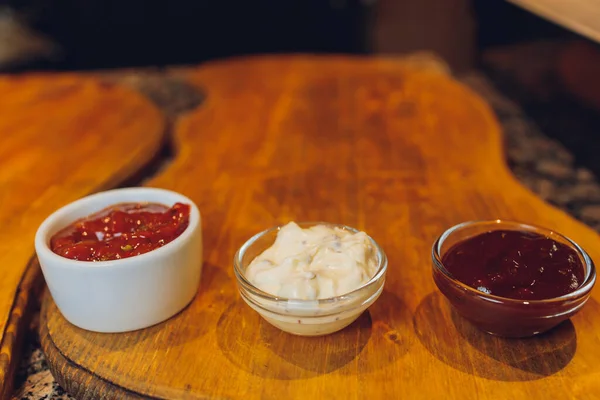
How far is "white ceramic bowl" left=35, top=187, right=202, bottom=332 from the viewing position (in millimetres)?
1271

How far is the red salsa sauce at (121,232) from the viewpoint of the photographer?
131 centimetres

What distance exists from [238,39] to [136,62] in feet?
2.82

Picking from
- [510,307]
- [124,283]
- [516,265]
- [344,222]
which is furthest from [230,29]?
[510,307]

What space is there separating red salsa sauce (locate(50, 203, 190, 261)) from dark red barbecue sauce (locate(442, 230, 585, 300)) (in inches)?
24.4

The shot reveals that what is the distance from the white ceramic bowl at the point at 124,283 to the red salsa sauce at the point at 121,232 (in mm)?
29

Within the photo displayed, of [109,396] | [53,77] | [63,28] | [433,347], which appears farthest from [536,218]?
[63,28]

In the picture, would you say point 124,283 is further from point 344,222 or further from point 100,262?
point 344,222

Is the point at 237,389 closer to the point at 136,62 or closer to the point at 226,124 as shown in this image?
the point at 226,124

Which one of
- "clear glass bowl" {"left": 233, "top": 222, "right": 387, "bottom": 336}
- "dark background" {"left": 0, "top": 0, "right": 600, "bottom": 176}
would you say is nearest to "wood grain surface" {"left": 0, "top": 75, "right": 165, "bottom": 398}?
"clear glass bowl" {"left": 233, "top": 222, "right": 387, "bottom": 336}

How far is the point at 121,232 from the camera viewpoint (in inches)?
55.2

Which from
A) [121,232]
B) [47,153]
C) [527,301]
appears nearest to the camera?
[527,301]

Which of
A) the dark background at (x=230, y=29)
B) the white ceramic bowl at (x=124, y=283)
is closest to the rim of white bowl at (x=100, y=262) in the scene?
the white ceramic bowl at (x=124, y=283)

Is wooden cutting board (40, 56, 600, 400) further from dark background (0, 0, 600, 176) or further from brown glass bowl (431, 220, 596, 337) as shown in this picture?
dark background (0, 0, 600, 176)

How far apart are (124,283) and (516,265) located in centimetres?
81
